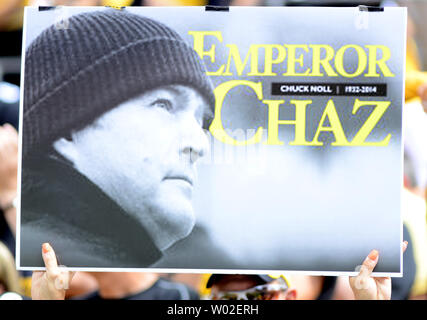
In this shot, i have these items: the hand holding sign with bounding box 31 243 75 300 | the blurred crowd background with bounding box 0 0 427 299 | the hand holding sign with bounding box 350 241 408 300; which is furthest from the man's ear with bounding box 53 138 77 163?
the hand holding sign with bounding box 350 241 408 300

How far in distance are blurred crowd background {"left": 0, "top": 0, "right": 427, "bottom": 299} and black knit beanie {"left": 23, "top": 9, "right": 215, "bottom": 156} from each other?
92mm

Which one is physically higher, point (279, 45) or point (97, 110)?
point (279, 45)

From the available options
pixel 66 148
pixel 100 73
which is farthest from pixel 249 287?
pixel 100 73

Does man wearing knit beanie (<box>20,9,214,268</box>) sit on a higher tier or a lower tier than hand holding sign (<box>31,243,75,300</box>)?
higher

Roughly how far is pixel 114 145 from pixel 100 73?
29 cm

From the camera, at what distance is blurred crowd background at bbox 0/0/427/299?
116 inches

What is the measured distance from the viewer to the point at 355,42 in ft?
9.66

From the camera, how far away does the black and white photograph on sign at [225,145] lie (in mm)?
2922

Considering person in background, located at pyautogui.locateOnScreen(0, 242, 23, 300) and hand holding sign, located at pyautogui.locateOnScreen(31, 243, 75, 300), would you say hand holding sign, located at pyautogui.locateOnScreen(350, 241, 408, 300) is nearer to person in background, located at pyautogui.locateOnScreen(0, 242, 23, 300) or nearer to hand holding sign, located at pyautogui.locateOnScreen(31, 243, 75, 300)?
hand holding sign, located at pyautogui.locateOnScreen(31, 243, 75, 300)

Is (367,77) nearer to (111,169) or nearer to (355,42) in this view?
(355,42)

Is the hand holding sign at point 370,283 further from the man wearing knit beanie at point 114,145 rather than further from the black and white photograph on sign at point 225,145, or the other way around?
the man wearing knit beanie at point 114,145

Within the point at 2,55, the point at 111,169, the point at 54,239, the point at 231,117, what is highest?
the point at 2,55
